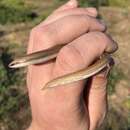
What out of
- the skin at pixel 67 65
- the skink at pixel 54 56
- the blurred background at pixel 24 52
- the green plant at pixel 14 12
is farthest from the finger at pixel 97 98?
the green plant at pixel 14 12

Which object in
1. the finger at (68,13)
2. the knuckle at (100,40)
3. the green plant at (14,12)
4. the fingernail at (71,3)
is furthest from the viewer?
the green plant at (14,12)

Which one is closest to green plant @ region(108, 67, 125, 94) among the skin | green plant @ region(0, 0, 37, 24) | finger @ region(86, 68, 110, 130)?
green plant @ region(0, 0, 37, 24)

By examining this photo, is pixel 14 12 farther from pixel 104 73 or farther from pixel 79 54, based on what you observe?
pixel 79 54

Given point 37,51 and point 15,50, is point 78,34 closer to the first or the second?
point 37,51

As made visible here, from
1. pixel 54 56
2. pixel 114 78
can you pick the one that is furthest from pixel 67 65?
pixel 114 78

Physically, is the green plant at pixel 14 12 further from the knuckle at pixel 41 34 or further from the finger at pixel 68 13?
the knuckle at pixel 41 34

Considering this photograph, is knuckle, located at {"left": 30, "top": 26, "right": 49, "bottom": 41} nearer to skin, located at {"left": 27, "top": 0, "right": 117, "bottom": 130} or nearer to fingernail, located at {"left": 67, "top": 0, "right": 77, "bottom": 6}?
skin, located at {"left": 27, "top": 0, "right": 117, "bottom": 130}

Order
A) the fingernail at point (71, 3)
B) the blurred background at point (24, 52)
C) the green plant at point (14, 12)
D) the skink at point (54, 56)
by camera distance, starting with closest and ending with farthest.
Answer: the skink at point (54, 56)
the fingernail at point (71, 3)
the blurred background at point (24, 52)
the green plant at point (14, 12)

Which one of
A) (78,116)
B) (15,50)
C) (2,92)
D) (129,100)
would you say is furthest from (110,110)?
(78,116)
